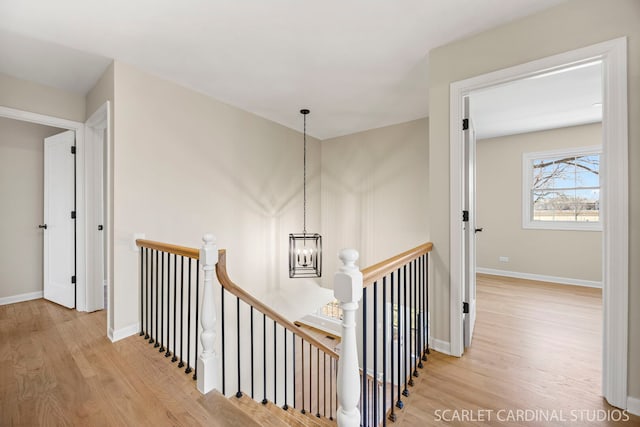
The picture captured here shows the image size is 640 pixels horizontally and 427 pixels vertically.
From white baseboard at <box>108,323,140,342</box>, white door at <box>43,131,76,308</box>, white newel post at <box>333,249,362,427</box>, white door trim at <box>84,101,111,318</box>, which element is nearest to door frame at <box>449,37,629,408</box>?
white newel post at <box>333,249,362,427</box>

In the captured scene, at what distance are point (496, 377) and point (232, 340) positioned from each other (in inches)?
114

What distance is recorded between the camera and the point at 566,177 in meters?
4.36

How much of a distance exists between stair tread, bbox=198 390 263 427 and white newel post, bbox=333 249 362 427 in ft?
2.29

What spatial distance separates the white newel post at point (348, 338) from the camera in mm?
1070

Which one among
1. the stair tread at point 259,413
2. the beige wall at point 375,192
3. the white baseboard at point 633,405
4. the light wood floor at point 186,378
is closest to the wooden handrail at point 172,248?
the light wood floor at point 186,378

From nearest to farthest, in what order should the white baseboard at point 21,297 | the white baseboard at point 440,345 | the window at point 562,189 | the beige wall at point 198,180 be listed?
1. the white baseboard at point 440,345
2. the beige wall at point 198,180
3. the white baseboard at point 21,297
4. the window at point 562,189

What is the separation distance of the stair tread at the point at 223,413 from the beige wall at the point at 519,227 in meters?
4.84

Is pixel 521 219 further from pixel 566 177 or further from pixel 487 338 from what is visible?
pixel 487 338

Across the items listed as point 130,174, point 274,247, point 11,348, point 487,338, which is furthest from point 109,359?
point 487,338

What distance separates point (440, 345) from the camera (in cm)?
215

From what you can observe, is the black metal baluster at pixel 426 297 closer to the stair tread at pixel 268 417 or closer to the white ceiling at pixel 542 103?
Result: the stair tread at pixel 268 417

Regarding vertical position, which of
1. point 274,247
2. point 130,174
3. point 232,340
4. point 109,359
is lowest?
point 232,340

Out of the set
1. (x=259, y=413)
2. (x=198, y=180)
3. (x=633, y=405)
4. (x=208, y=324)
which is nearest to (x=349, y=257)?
(x=208, y=324)

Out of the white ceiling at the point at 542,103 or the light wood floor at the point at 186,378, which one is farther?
the white ceiling at the point at 542,103
